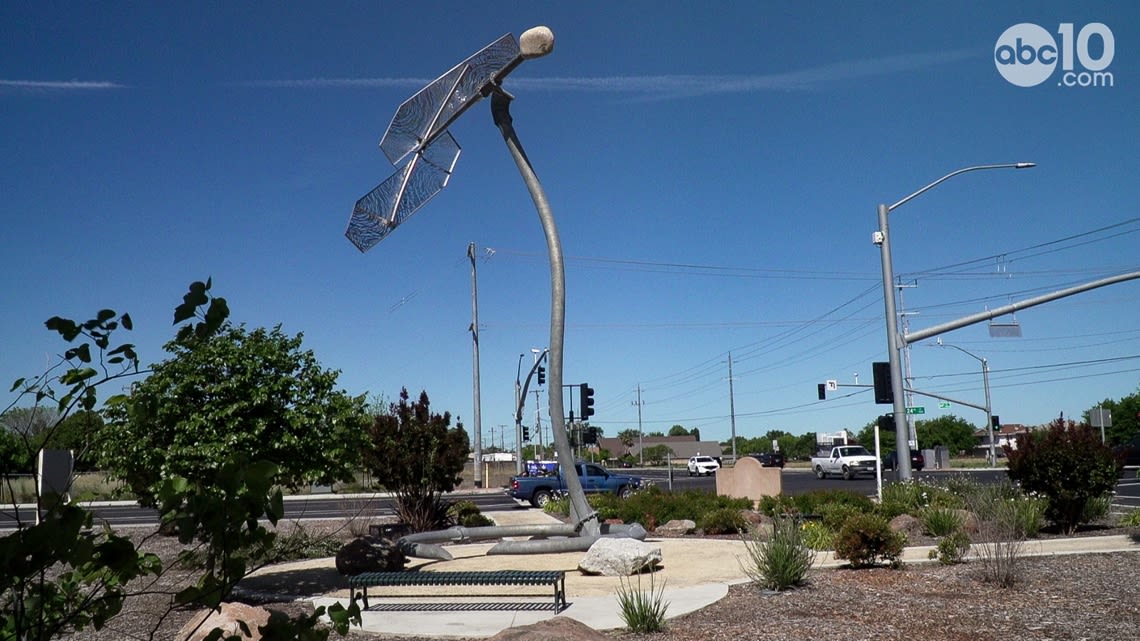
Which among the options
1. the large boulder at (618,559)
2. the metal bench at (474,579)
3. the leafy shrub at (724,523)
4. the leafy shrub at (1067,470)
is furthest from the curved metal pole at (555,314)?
the leafy shrub at (1067,470)

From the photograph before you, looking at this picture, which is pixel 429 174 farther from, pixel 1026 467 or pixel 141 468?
pixel 1026 467

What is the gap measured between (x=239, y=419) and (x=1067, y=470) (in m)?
14.3

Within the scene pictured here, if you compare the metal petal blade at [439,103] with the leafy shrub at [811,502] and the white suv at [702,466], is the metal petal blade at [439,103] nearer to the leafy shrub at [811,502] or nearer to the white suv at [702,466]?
the leafy shrub at [811,502]

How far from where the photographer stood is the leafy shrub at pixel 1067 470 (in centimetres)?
1700

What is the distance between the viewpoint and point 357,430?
43.3 feet

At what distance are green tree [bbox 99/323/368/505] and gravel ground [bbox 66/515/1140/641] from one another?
1.77 m

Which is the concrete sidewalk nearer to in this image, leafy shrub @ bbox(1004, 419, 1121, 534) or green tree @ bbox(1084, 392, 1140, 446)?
leafy shrub @ bbox(1004, 419, 1121, 534)

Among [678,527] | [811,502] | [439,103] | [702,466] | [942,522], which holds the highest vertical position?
[439,103]

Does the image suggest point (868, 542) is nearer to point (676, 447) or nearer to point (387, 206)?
point (387, 206)

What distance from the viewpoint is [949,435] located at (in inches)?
4272

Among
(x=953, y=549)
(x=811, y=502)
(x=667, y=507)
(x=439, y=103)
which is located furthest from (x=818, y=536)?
(x=439, y=103)

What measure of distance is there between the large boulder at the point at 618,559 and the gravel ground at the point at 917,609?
1925 mm

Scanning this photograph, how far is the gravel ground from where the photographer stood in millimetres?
8570

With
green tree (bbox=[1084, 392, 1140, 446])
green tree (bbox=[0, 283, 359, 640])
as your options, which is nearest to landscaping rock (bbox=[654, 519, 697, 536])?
green tree (bbox=[0, 283, 359, 640])
